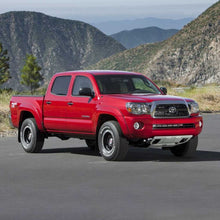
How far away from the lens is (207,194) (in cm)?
955

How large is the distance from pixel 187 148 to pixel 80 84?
2664mm

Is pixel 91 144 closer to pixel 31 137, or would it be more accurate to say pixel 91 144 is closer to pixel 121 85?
pixel 31 137

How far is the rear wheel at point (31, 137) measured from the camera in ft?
50.6

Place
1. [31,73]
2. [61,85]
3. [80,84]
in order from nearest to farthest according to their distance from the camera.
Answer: [80,84] → [61,85] → [31,73]

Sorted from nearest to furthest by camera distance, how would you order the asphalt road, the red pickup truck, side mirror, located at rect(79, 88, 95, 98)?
1. the asphalt road
2. the red pickup truck
3. side mirror, located at rect(79, 88, 95, 98)

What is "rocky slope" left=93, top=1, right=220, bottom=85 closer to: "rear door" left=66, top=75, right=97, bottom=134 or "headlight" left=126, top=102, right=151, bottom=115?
"rear door" left=66, top=75, right=97, bottom=134

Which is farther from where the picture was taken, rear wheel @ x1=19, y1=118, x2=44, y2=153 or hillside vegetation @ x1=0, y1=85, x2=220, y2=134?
hillside vegetation @ x1=0, y1=85, x2=220, y2=134

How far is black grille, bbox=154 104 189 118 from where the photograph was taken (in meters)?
13.4

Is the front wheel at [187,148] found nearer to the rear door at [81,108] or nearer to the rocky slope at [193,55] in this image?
the rear door at [81,108]

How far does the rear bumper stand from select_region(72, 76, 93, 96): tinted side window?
1771mm

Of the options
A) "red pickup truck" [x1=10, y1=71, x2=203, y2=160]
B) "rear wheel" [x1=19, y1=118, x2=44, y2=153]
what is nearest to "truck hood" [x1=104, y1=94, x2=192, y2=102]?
"red pickup truck" [x1=10, y1=71, x2=203, y2=160]

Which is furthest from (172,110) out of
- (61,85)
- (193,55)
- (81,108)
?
(193,55)

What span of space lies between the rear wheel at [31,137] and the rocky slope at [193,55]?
97684mm

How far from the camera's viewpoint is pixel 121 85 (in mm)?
14703
